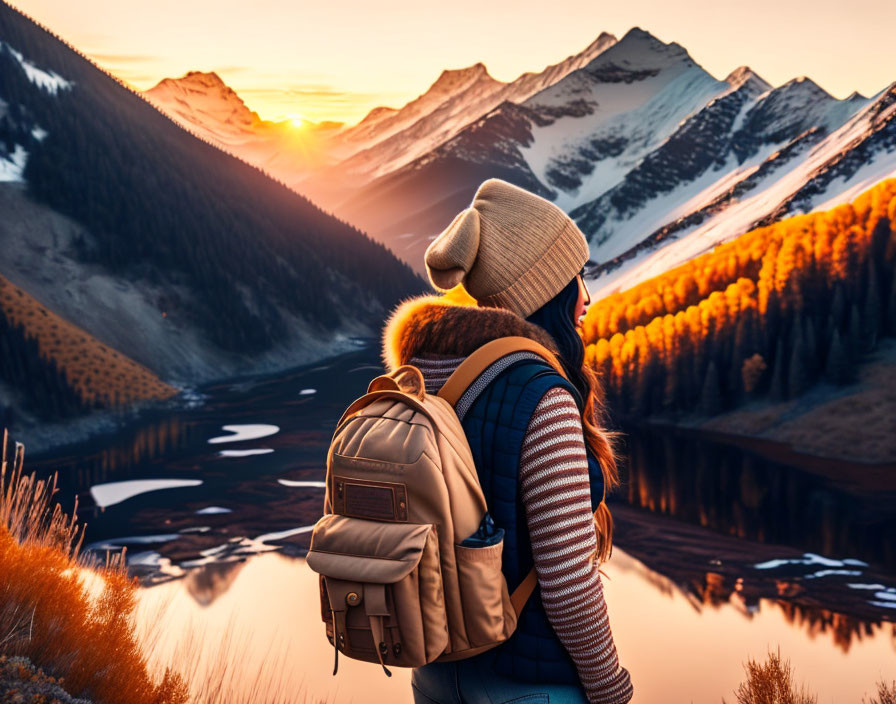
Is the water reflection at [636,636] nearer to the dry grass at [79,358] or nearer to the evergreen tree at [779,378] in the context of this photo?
the evergreen tree at [779,378]

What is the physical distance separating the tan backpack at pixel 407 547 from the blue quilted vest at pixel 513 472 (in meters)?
0.08

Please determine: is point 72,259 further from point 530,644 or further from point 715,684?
point 530,644

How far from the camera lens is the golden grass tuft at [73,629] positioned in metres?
5.01

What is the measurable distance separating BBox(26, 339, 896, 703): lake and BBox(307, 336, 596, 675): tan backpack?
368cm

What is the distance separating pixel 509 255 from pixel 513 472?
2.71 feet

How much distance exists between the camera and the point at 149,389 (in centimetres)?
4203

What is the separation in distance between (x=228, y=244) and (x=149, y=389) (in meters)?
37.5

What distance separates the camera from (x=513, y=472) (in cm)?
253

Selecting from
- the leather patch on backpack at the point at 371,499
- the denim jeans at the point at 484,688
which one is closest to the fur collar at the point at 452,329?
the leather patch on backpack at the point at 371,499

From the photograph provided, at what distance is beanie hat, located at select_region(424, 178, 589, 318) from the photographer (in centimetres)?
295

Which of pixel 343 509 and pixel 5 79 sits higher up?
pixel 5 79

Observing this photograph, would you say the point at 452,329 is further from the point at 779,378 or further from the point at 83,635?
the point at 779,378

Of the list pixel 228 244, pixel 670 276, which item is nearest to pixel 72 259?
pixel 228 244

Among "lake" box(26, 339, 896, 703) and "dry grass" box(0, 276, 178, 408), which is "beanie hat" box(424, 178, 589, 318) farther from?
"dry grass" box(0, 276, 178, 408)
